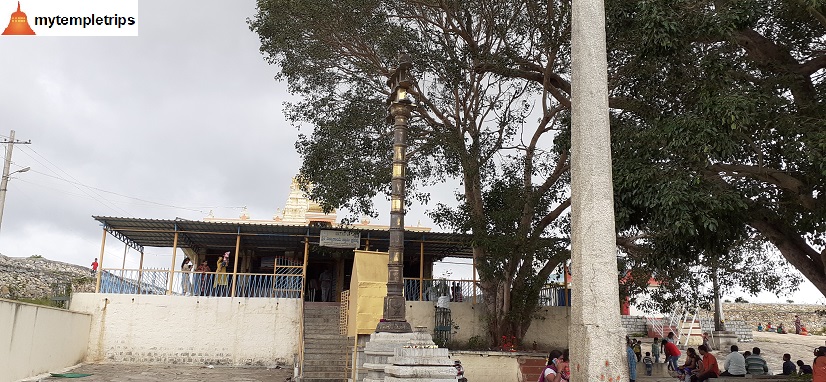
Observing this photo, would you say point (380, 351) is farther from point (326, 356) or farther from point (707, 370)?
point (326, 356)

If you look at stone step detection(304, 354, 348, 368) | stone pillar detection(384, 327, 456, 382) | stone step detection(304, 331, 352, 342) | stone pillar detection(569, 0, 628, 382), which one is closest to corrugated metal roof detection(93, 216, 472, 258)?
stone step detection(304, 331, 352, 342)

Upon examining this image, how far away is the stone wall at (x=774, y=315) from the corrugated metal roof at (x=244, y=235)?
932 inches

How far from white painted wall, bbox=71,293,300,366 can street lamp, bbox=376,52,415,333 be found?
8.42 meters

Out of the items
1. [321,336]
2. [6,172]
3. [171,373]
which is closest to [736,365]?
[321,336]

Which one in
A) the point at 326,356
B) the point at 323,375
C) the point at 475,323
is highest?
the point at 475,323

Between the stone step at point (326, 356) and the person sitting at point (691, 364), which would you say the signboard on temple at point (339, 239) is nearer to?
the stone step at point (326, 356)

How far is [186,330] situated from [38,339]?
4119 mm

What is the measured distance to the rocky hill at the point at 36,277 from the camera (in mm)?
21089

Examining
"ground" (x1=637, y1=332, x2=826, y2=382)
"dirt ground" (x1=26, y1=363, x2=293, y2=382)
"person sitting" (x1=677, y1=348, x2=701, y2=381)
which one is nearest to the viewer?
"person sitting" (x1=677, y1=348, x2=701, y2=381)

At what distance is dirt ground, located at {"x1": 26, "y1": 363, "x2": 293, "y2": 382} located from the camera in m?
14.2

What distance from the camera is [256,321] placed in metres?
17.7

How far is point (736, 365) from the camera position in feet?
39.3

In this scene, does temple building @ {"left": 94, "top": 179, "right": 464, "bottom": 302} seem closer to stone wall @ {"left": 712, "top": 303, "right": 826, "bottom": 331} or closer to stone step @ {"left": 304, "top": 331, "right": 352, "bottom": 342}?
stone step @ {"left": 304, "top": 331, "right": 352, "bottom": 342}

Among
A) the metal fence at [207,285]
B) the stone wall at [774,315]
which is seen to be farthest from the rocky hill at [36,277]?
the stone wall at [774,315]
